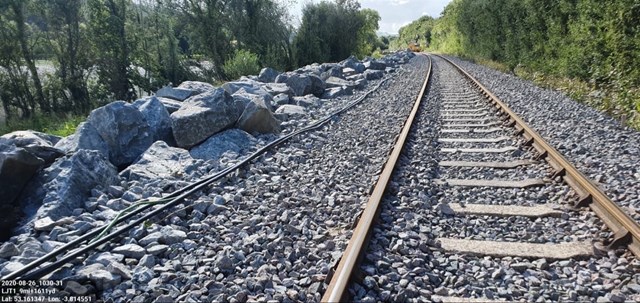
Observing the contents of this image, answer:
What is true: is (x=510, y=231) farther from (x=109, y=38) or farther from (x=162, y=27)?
(x=162, y=27)

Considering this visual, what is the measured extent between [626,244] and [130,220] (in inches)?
155

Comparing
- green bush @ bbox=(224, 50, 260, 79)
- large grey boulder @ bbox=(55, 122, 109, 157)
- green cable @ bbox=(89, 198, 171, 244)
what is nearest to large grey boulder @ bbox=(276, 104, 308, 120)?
large grey boulder @ bbox=(55, 122, 109, 157)

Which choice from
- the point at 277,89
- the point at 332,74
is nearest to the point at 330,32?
the point at 332,74

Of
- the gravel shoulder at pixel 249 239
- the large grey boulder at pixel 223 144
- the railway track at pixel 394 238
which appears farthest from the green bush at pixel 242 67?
the railway track at pixel 394 238

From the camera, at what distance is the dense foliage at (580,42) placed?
8062mm

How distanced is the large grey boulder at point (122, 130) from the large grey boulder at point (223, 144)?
81 cm

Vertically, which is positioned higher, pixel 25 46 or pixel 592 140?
pixel 25 46

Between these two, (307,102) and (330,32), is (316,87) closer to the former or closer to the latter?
(307,102)

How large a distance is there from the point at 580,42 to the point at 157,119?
400 inches

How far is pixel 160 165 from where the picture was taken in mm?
5281

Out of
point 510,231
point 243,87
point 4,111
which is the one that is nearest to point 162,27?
point 4,111

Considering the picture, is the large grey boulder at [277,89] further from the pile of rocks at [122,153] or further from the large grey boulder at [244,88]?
the pile of rocks at [122,153]

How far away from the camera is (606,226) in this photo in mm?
3227

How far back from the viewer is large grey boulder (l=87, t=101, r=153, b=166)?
19.2 feet
